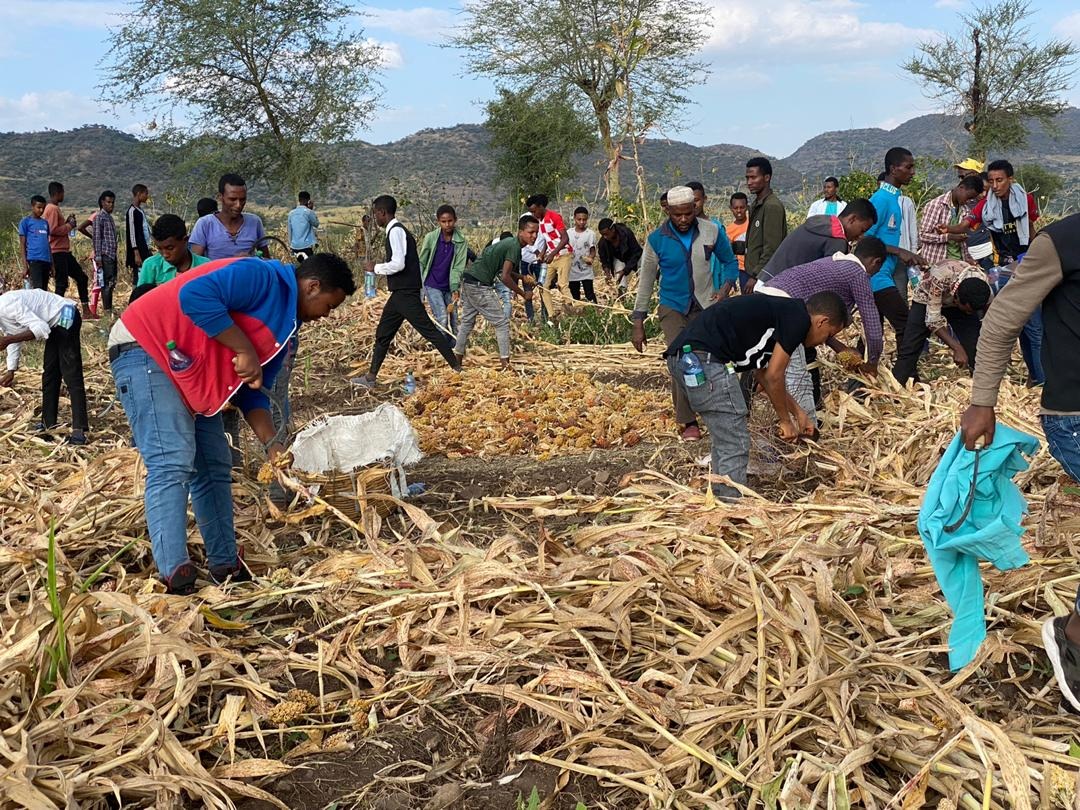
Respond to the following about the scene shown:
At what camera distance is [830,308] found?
14.2 ft

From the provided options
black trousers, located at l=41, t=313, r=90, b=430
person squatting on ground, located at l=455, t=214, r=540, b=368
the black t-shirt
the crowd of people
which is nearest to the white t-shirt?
the crowd of people

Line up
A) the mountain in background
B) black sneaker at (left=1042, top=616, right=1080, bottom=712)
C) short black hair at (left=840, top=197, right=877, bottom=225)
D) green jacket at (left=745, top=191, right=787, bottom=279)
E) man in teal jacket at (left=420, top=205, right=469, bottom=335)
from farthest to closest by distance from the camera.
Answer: the mountain in background
man in teal jacket at (left=420, top=205, right=469, bottom=335)
green jacket at (left=745, top=191, right=787, bottom=279)
short black hair at (left=840, top=197, right=877, bottom=225)
black sneaker at (left=1042, top=616, right=1080, bottom=712)

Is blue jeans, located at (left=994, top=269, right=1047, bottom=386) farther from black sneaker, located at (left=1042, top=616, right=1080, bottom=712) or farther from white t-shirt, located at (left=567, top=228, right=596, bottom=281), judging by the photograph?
white t-shirt, located at (left=567, top=228, right=596, bottom=281)

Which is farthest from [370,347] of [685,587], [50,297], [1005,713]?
[1005,713]

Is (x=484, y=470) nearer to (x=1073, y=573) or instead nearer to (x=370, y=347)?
(x=1073, y=573)

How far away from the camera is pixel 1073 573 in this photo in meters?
3.24

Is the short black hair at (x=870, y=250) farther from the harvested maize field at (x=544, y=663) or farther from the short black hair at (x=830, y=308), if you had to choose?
the harvested maize field at (x=544, y=663)

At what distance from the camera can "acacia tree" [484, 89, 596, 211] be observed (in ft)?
82.2

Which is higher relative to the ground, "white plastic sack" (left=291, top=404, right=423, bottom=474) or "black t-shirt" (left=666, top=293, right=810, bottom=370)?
"black t-shirt" (left=666, top=293, right=810, bottom=370)

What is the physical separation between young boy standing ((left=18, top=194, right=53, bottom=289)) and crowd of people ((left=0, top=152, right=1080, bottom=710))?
26mm

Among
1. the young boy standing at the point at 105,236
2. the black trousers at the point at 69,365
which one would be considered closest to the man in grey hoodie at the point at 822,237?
the black trousers at the point at 69,365

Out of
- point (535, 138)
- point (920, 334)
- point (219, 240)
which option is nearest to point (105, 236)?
point (219, 240)

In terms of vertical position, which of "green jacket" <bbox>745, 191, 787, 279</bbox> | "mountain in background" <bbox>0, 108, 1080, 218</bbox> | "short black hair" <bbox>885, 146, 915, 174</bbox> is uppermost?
"mountain in background" <bbox>0, 108, 1080, 218</bbox>

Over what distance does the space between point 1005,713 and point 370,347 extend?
7.59 m
